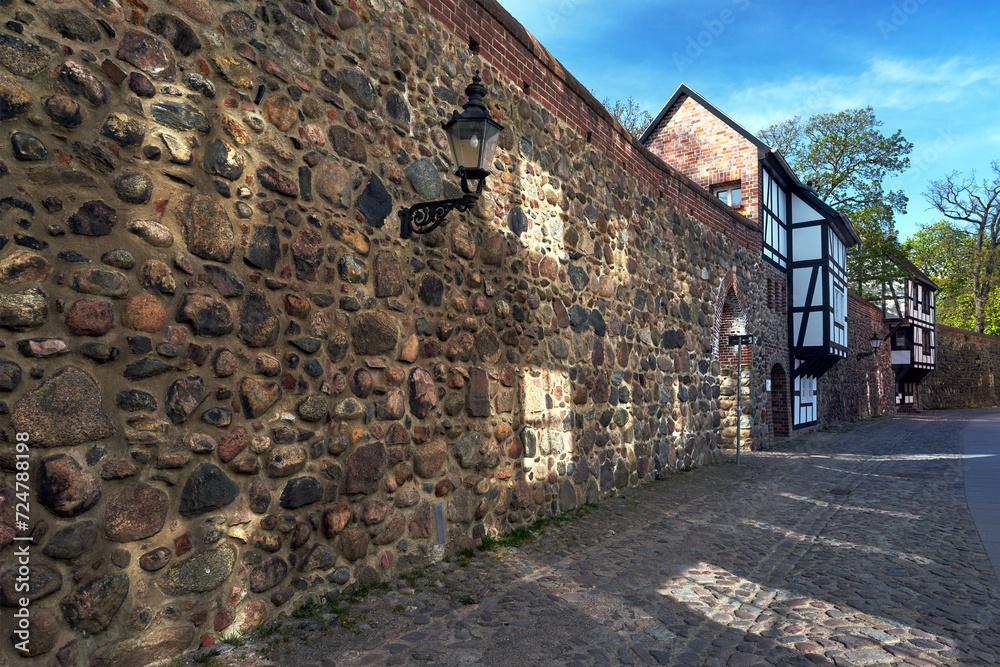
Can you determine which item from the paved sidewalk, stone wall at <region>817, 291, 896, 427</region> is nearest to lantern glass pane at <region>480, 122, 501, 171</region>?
the paved sidewalk

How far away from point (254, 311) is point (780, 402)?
1436cm

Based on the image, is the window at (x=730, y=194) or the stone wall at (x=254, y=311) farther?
the window at (x=730, y=194)

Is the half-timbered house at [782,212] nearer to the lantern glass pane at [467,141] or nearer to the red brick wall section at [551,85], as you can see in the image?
the red brick wall section at [551,85]

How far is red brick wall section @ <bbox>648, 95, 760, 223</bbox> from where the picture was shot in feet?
46.0

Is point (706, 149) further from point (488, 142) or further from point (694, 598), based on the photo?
point (694, 598)

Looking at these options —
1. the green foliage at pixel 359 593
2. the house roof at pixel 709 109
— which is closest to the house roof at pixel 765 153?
the house roof at pixel 709 109

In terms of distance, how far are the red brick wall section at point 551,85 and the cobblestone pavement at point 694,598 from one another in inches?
144

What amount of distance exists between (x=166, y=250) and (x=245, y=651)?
182 cm

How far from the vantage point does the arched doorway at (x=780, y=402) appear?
14.8 metres

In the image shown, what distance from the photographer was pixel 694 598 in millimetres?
3723

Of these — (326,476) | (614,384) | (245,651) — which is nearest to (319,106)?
(326,476)

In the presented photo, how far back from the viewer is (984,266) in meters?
33.6

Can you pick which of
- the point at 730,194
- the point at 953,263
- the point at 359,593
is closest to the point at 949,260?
the point at 953,263

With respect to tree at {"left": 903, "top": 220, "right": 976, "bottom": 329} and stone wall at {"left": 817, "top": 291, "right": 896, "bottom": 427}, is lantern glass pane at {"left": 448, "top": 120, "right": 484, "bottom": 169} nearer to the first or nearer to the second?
stone wall at {"left": 817, "top": 291, "right": 896, "bottom": 427}
